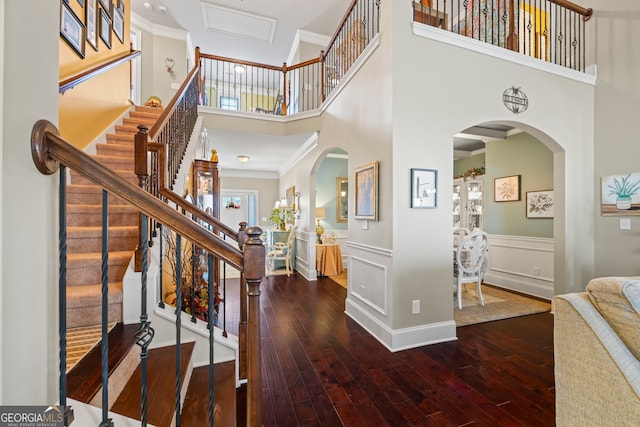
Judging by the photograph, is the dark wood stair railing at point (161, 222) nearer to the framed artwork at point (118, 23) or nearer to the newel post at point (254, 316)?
the newel post at point (254, 316)

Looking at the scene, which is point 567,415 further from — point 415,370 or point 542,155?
point 542,155

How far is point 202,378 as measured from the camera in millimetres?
1768

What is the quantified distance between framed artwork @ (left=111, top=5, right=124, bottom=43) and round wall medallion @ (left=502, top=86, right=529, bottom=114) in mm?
5333

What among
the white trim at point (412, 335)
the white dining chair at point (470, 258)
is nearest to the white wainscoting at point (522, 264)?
the white dining chair at point (470, 258)

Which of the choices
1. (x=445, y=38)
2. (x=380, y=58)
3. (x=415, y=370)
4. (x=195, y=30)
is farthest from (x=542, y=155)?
(x=195, y=30)

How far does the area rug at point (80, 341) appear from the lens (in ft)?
4.39

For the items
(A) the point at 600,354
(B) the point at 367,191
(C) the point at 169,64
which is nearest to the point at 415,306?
(B) the point at 367,191

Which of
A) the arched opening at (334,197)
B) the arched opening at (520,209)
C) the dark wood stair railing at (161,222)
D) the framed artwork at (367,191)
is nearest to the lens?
the dark wood stair railing at (161,222)

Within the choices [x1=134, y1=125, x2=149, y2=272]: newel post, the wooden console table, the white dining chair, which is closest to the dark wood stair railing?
[x1=134, y1=125, x2=149, y2=272]: newel post

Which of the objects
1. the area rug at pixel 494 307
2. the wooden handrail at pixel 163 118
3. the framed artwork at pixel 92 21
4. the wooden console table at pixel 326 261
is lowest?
the area rug at pixel 494 307

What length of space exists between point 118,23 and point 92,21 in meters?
0.96

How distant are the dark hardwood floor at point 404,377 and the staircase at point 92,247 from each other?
116 centimetres

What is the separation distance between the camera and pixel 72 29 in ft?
9.29

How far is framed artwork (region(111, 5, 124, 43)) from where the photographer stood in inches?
154
